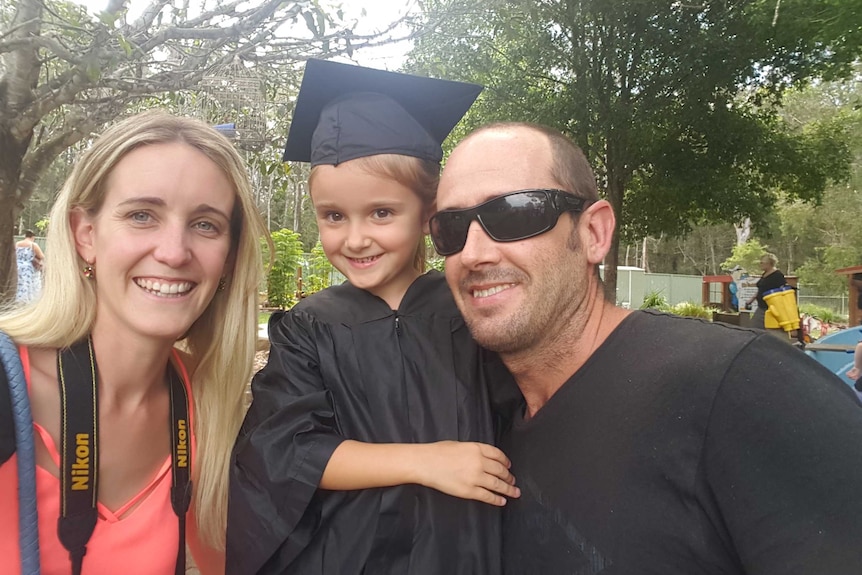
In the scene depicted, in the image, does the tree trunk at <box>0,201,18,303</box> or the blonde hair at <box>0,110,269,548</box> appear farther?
the tree trunk at <box>0,201,18,303</box>

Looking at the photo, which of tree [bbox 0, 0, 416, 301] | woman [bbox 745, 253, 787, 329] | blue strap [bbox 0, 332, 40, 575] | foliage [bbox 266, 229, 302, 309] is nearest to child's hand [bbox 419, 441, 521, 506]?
blue strap [bbox 0, 332, 40, 575]

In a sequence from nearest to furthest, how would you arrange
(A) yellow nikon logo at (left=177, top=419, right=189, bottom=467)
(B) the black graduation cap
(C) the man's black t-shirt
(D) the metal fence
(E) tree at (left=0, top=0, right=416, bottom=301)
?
(C) the man's black t-shirt → (A) yellow nikon logo at (left=177, top=419, right=189, bottom=467) → (B) the black graduation cap → (E) tree at (left=0, top=0, right=416, bottom=301) → (D) the metal fence

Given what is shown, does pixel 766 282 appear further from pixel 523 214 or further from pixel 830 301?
pixel 830 301

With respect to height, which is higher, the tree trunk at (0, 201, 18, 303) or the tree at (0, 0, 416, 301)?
the tree at (0, 0, 416, 301)

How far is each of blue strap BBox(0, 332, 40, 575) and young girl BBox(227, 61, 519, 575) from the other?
1.50ft

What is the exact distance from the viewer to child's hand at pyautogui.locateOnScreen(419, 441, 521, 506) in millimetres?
1424

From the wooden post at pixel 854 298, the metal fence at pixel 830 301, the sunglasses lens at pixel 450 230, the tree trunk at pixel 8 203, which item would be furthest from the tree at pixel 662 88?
the metal fence at pixel 830 301

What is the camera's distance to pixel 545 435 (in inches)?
58.6

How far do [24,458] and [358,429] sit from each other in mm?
794

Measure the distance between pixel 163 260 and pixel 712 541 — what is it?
59.7 inches

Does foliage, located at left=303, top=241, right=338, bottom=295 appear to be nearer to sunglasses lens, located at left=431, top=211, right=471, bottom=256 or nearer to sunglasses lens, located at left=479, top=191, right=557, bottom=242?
sunglasses lens, located at left=431, top=211, right=471, bottom=256

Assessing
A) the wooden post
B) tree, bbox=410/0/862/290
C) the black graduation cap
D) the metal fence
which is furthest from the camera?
the metal fence

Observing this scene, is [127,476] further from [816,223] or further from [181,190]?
[816,223]

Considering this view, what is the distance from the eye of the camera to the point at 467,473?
1434mm
